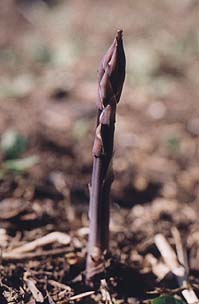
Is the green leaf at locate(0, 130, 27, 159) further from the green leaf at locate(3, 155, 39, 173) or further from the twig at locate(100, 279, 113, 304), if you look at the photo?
the twig at locate(100, 279, 113, 304)

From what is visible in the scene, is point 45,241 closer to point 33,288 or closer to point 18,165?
point 33,288

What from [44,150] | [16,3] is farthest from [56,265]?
[16,3]

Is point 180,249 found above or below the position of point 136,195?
below

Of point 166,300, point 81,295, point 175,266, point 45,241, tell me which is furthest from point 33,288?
point 175,266

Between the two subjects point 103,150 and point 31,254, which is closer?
point 103,150

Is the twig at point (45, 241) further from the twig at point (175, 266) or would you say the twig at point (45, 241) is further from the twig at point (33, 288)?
the twig at point (175, 266)

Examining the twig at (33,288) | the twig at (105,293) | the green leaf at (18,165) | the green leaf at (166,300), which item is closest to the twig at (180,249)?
the green leaf at (166,300)
